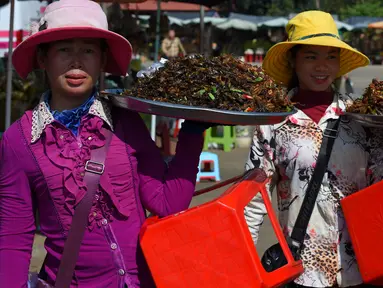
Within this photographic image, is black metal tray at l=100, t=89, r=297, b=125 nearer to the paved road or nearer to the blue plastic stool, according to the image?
the paved road

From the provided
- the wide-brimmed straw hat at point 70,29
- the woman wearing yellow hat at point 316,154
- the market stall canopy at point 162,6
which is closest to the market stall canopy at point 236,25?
the market stall canopy at point 162,6

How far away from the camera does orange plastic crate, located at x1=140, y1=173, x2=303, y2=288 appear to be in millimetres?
2295

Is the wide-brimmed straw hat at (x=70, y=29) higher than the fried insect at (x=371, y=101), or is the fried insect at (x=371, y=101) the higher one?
the wide-brimmed straw hat at (x=70, y=29)

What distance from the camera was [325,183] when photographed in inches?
121

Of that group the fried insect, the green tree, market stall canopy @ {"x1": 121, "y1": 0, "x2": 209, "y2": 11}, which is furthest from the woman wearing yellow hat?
the green tree

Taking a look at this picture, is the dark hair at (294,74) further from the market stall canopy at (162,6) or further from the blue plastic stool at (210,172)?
the blue plastic stool at (210,172)

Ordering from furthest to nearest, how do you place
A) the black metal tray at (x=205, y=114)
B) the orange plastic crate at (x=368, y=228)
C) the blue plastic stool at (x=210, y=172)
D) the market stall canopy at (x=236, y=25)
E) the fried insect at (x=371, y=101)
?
1. the market stall canopy at (x=236, y=25)
2. the blue plastic stool at (x=210, y=172)
3. the fried insect at (x=371, y=101)
4. the orange plastic crate at (x=368, y=228)
5. the black metal tray at (x=205, y=114)

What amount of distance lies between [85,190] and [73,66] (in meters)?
0.42

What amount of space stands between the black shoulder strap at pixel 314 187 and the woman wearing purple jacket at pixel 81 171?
0.76 m

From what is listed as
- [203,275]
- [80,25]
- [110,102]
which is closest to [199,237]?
[203,275]

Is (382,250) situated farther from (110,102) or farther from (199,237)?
(110,102)

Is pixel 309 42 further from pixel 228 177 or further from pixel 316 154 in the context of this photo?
pixel 228 177

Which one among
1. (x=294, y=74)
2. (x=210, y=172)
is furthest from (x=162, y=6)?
(x=294, y=74)

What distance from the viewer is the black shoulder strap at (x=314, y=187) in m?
3.05
